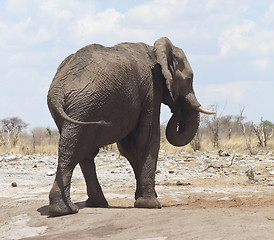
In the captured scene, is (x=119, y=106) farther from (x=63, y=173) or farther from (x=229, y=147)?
(x=229, y=147)

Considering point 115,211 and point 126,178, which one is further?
point 126,178

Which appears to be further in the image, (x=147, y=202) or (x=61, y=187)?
(x=147, y=202)

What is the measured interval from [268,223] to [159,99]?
2932 mm

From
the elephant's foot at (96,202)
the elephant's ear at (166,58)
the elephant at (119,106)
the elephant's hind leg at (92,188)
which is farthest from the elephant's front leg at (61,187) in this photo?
the elephant's ear at (166,58)

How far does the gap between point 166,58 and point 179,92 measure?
2.36ft

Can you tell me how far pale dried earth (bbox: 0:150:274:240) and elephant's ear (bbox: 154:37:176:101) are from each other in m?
1.88

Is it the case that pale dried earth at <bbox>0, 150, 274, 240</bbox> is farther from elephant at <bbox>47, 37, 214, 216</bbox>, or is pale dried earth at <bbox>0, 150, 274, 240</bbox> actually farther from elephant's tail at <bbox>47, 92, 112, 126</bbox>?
→ elephant's tail at <bbox>47, 92, 112, 126</bbox>

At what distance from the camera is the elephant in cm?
699

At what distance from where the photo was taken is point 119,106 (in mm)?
7344

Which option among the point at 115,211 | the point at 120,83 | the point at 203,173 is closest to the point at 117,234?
the point at 115,211

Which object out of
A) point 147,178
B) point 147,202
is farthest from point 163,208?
point 147,178

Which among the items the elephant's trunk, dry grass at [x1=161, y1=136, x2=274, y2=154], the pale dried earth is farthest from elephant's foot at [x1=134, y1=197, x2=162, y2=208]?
dry grass at [x1=161, y1=136, x2=274, y2=154]

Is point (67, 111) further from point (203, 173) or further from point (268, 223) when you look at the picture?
point (203, 173)

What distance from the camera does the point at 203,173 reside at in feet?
49.8
